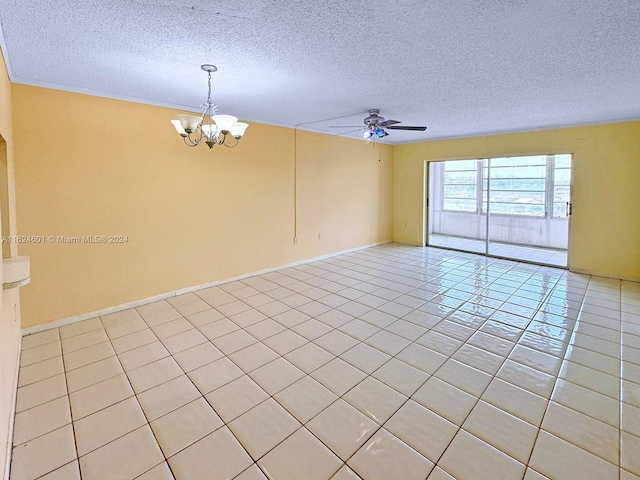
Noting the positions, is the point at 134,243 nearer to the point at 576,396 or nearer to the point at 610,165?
the point at 576,396

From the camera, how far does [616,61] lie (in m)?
2.46

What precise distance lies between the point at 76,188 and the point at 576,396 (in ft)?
15.3

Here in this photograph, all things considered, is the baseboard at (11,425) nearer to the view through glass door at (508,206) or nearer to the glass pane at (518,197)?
the view through glass door at (508,206)

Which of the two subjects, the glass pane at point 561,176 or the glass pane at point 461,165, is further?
the glass pane at point 461,165

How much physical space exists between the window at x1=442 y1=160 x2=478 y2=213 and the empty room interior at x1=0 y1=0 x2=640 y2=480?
6.49ft

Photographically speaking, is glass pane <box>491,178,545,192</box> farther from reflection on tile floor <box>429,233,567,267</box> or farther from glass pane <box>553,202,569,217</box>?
reflection on tile floor <box>429,233,567,267</box>

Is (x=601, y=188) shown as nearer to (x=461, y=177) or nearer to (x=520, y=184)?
(x=520, y=184)

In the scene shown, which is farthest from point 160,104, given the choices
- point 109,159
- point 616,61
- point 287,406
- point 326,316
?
point 616,61

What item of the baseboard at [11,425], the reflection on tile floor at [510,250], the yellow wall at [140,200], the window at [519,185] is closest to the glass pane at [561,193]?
the window at [519,185]

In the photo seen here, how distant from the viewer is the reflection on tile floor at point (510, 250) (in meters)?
5.96

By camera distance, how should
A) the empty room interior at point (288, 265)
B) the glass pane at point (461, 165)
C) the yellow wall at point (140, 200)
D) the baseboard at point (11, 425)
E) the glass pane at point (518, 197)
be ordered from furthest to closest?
the glass pane at point (461, 165), the glass pane at point (518, 197), the yellow wall at point (140, 200), the empty room interior at point (288, 265), the baseboard at point (11, 425)

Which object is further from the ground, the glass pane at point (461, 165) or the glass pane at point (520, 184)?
the glass pane at point (461, 165)

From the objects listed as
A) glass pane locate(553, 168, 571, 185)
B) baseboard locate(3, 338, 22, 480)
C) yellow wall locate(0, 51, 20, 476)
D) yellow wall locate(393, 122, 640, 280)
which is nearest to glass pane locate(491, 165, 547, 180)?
glass pane locate(553, 168, 571, 185)

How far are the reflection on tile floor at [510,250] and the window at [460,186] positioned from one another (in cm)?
85
